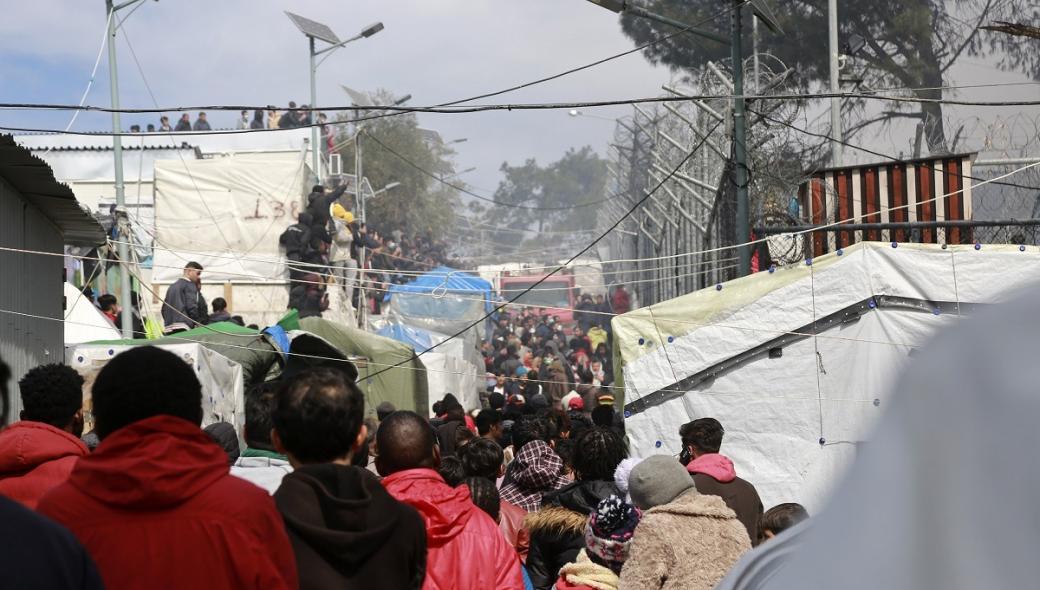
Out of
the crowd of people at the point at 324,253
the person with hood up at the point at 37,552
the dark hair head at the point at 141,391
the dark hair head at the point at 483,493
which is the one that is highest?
the crowd of people at the point at 324,253

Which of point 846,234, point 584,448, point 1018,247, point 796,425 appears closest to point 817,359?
point 796,425

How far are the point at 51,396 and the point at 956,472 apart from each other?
3726 mm

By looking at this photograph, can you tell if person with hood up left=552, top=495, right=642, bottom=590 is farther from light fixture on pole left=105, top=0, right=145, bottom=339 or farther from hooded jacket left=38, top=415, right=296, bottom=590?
light fixture on pole left=105, top=0, right=145, bottom=339

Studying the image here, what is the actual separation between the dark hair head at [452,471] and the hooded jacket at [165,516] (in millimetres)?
3182

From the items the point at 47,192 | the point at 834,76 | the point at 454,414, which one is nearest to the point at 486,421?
the point at 454,414

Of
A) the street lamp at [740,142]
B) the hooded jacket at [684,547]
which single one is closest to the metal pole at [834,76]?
the street lamp at [740,142]

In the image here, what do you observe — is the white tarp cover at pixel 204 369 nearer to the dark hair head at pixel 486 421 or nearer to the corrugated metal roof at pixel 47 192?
the corrugated metal roof at pixel 47 192

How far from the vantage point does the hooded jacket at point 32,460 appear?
3.57 metres

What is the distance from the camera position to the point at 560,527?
209 inches

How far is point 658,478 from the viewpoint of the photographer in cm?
411

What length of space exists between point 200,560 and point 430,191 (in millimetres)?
61578

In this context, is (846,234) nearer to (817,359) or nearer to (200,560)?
(817,359)

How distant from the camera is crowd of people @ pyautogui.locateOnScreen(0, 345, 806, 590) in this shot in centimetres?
232

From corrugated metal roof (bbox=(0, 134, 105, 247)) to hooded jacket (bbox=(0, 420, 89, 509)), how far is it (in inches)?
203
